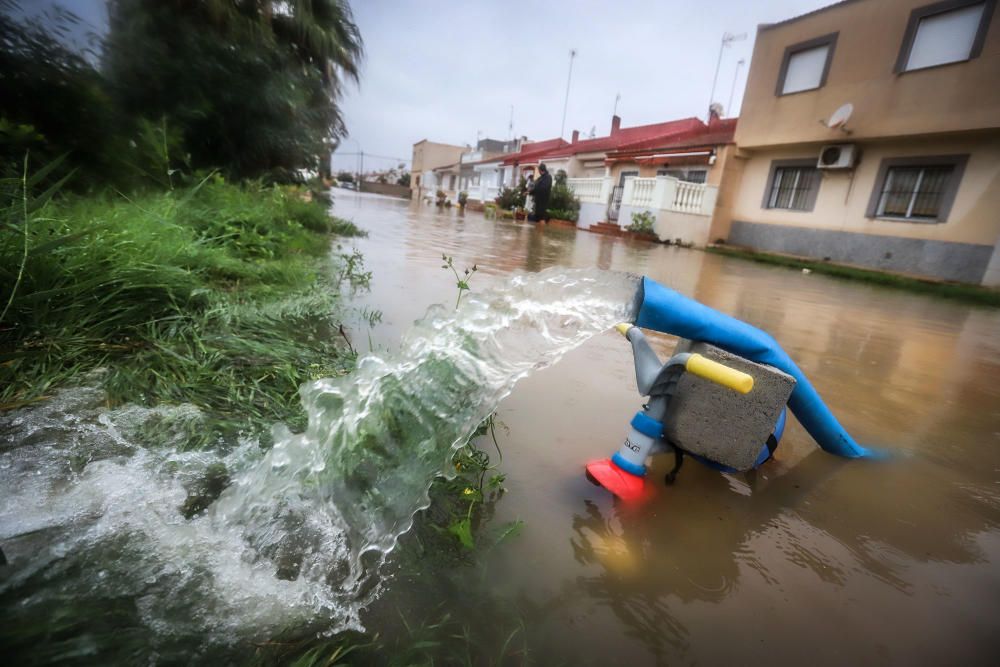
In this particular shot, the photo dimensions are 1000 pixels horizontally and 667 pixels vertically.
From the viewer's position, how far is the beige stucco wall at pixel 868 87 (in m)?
8.91

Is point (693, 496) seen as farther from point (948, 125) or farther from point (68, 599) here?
point (948, 125)

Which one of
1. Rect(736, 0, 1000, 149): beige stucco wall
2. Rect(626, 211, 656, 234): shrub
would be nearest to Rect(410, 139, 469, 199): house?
Rect(626, 211, 656, 234): shrub

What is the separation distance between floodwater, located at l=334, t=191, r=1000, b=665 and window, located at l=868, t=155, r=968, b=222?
397 inches

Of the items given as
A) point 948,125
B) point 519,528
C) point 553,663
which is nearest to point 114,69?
point 519,528

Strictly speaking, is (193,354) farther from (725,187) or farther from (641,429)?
(725,187)

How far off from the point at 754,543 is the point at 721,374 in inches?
21.7

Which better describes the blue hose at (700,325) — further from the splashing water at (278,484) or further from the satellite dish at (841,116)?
the satellite dish at (841,116)

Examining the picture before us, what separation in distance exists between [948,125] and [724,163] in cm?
498

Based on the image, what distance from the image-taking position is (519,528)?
1.25m

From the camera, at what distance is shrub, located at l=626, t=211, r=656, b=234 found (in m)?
14.1

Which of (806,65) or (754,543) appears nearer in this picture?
(754,543)

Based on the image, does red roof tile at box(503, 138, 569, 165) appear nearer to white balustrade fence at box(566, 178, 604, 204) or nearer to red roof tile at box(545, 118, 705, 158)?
red roof tile at box(545, 118, 705, 158)

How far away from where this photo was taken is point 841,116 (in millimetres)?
10648

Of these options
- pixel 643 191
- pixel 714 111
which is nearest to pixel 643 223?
pixel 643 191
